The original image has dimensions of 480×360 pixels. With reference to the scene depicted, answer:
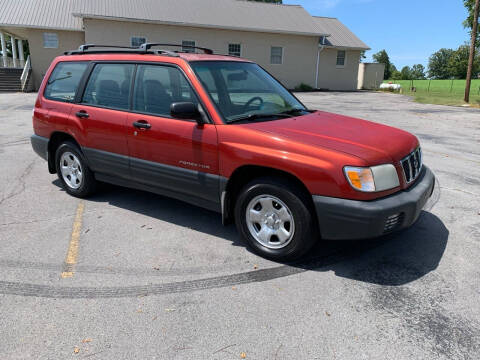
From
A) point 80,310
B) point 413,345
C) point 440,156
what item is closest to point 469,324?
point 413,345

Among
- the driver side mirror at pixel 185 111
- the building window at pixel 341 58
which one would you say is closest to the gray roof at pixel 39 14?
the building window at pixel 341 58

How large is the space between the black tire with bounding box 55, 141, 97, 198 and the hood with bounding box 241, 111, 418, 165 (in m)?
2.58

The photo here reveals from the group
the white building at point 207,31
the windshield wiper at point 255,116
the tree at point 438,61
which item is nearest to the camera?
the windshield wiper at point 255,116

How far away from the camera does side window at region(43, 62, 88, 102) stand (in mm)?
5195

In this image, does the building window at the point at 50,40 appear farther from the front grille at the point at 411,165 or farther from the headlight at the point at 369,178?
the headlight at the point at 369,178

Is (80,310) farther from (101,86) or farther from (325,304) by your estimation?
(101,86)

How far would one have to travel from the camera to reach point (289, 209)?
3523mm

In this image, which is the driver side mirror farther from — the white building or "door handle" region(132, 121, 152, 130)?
the white building

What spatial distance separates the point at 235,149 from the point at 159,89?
1.28m

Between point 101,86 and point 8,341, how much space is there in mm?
3174

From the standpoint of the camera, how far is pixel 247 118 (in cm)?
400

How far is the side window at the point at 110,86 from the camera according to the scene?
4.62 meters

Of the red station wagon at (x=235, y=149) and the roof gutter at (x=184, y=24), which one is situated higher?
the roof gutter at (x=184, y=24)

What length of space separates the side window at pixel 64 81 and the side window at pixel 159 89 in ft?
3.75
